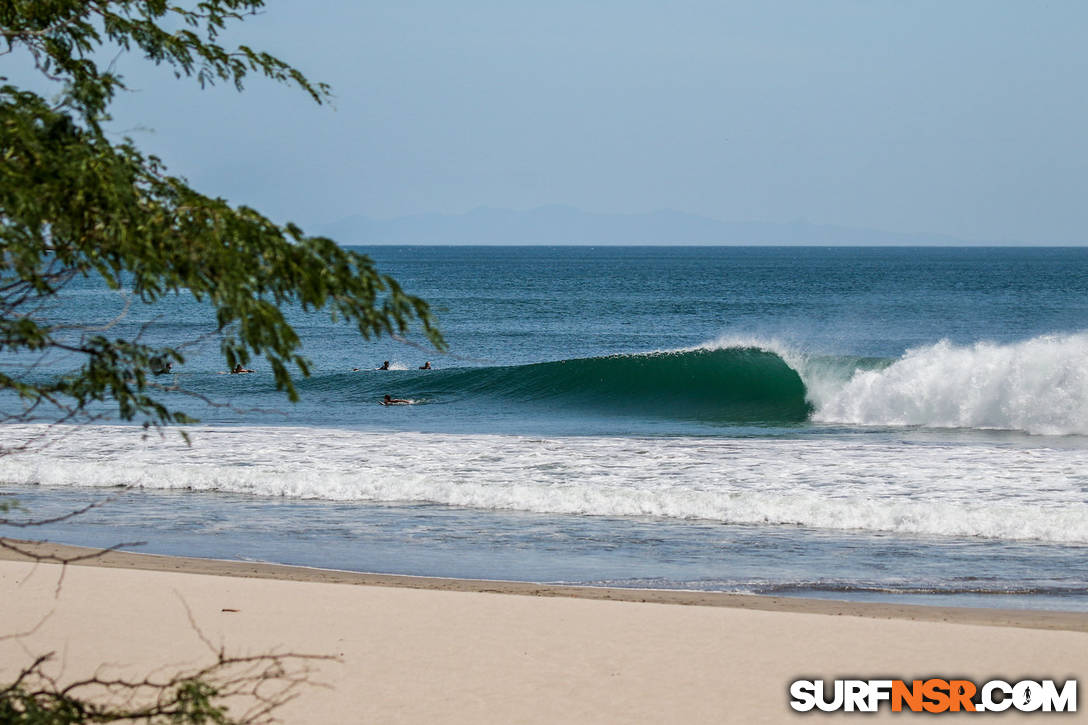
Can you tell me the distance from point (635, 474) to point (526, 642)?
6.85 metres

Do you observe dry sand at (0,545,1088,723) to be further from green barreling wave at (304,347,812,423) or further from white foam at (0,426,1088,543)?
green barreling wave at (304,347,812,423)

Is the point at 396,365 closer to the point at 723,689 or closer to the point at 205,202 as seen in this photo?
the point at 723,689

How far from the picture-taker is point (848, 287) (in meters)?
76.0

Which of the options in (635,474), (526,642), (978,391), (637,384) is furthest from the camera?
(637,384)

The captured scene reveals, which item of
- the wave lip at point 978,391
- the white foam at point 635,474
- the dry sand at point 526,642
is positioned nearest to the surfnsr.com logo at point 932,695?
the dry sand at point 526,642

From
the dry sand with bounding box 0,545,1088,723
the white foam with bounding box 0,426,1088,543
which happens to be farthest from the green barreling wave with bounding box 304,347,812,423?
the dry sand with bounding box 0,545,1088,723

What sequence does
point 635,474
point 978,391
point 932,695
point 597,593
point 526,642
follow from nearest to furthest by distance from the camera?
point 932,695 → point 526,642 → point 597,593 → point 635,474 → point 978,391

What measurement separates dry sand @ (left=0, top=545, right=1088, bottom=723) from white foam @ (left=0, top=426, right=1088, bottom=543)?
3372 millimetres

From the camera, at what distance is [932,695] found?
593 cm

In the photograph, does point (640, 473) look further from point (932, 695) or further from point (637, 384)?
point (637, 384)

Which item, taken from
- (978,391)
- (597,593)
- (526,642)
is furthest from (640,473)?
(978,391)

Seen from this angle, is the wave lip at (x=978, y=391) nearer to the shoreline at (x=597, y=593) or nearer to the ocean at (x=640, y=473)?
the ocean at (x=640, y=473)

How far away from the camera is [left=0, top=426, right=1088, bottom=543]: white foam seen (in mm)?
11031

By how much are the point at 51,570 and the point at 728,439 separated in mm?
10675
